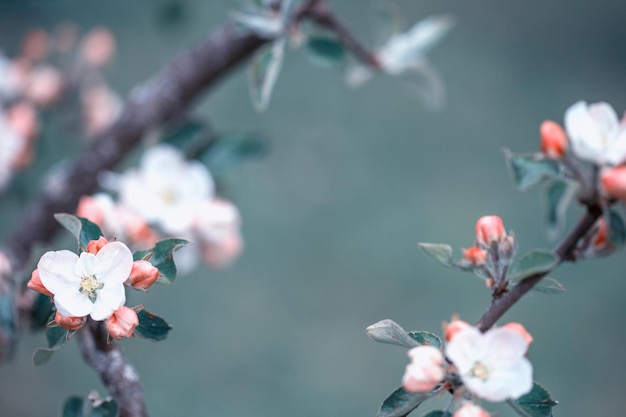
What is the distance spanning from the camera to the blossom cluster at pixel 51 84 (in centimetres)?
97

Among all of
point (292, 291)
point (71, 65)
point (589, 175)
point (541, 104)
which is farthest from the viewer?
point (541, 104)

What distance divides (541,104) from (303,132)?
2.59ft

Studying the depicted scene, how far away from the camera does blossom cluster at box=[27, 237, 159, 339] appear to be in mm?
444

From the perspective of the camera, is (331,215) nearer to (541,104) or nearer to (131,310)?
(541,104)

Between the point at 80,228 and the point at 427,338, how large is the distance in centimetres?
26

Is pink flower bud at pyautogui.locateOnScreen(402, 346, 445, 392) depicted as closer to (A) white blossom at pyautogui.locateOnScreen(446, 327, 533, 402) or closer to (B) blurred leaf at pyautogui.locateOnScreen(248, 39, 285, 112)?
(A) white blossom at pyautogui.locateOnScreen(446, 327, 533, 402)

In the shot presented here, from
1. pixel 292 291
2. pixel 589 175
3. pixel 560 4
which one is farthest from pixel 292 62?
pixel 589 175

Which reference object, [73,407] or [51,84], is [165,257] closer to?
[73,407]

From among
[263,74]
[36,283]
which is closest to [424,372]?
[36,283]

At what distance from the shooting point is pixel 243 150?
80 centimetres

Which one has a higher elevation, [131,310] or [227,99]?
[227,99]

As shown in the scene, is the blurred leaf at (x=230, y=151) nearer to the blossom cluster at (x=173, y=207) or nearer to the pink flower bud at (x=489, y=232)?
the blossom cluster at (x=173, y=207)

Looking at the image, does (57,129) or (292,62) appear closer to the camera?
(57,129)

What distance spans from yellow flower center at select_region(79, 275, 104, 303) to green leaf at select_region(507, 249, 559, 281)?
281mm
